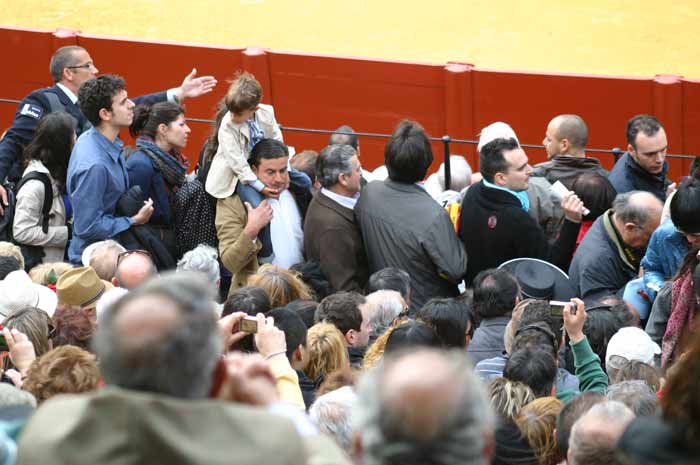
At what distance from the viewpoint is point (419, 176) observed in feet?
21.6

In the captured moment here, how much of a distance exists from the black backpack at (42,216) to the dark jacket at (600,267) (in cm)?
310

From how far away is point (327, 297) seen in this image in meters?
5.38

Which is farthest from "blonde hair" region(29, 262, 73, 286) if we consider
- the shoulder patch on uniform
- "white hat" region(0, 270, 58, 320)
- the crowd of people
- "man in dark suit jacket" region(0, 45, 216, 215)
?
the shoulder patch on uniform

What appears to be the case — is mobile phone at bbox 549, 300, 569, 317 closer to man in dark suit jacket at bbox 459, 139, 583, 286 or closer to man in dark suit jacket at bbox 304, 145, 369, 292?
man in dark suit jacket at bbox 459, 139, 583, 286

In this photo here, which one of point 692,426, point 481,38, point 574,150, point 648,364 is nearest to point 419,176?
point 574,150

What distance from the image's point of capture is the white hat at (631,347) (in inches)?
193

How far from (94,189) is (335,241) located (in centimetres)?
142

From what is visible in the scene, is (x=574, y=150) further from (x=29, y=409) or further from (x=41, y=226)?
(x=29, y=409)

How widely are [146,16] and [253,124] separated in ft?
25.1

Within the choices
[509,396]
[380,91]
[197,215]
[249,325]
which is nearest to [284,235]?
[197,215]

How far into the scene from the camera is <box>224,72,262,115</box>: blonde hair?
21.7ft

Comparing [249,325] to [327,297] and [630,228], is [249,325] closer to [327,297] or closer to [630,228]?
[327,297]

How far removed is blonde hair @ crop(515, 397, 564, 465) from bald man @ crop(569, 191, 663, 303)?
234 cm

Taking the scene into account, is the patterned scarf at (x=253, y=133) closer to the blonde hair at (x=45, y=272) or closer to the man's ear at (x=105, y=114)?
the man's ear at (x=105, y=114)
